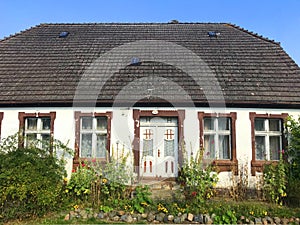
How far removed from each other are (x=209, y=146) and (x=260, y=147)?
1922 mm

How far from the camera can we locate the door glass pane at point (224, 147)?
33.7 feet

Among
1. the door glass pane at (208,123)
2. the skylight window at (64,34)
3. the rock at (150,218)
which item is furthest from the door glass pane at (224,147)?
the skylight window at (64,34)

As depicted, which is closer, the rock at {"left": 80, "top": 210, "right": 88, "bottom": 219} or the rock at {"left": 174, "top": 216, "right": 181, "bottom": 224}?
the rock at {"left": 174, "top": 216, "right": 181, "bottom": 224}

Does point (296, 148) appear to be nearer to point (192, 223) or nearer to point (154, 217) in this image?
point (192, 223)

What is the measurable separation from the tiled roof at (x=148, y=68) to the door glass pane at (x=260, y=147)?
1349 mm

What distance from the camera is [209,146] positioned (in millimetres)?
10359

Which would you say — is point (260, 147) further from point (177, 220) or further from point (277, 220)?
point (177, 220)

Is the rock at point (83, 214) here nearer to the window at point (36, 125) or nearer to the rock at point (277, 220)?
the window at point (36, 125)

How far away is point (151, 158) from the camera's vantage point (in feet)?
34.1

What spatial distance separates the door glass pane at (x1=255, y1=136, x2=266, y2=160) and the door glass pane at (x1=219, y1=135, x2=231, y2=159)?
1.09 metres

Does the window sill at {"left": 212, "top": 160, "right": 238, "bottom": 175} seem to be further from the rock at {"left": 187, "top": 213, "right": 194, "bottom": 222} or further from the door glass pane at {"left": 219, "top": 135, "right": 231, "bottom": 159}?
the rock at {"left": 187, "top": 213, "right": 194, "bottom": 222}

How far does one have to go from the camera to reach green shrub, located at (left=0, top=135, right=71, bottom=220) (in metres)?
7.06

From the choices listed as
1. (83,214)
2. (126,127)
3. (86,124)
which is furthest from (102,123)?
(83,214)

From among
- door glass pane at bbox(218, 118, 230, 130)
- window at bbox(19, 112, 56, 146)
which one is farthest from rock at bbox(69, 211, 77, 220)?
door glass pane at bbox(218, 118, 230, 130)
